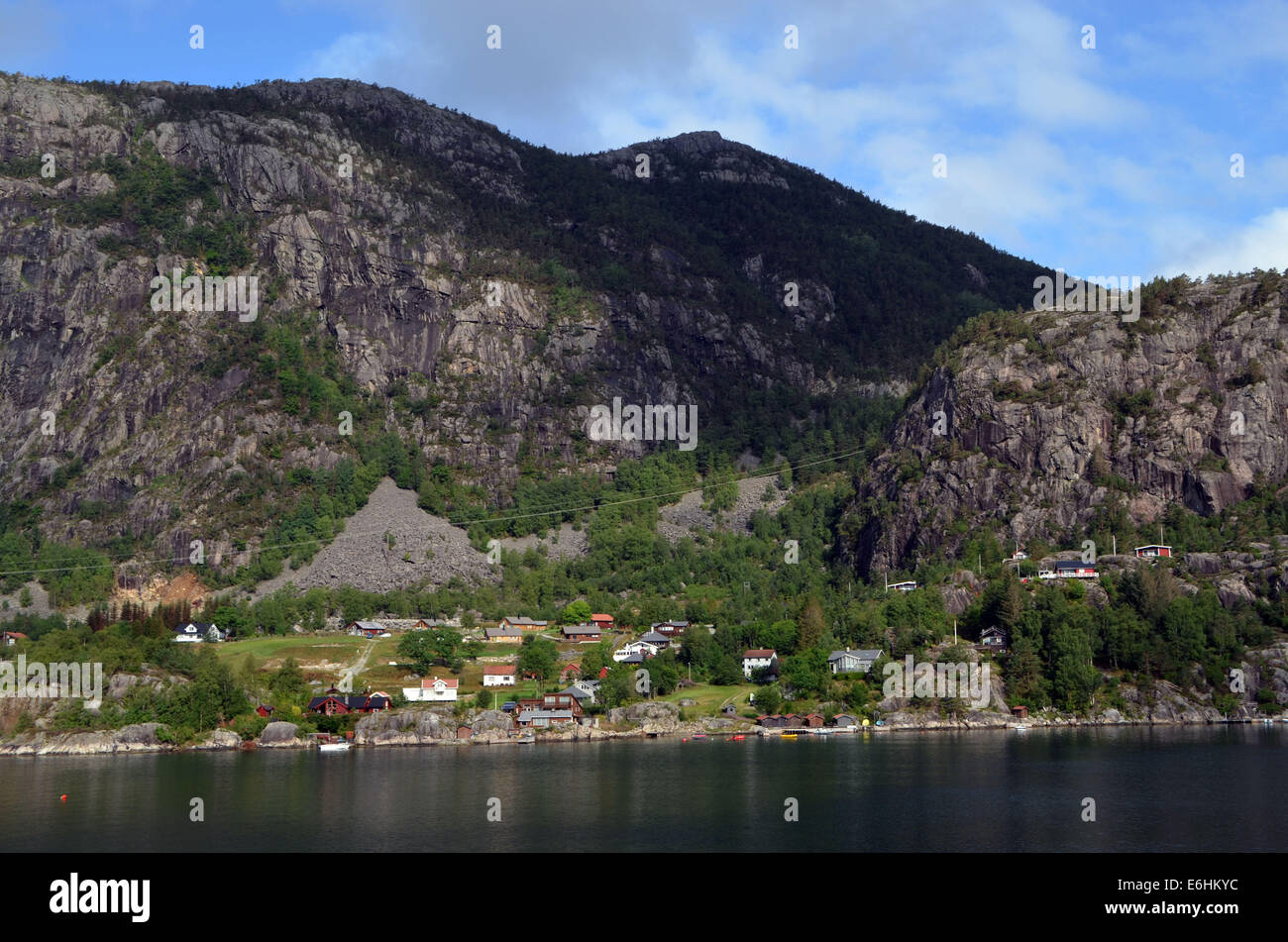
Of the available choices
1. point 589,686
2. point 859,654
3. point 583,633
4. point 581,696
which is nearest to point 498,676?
point 589,686

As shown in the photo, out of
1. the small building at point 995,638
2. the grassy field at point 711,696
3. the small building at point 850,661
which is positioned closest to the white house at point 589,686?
the grassy field at point 711,696

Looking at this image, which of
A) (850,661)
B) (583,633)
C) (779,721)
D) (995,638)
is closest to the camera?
(779,721)

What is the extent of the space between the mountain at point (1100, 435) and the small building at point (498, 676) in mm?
65412

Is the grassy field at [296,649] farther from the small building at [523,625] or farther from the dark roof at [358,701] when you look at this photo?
the small building at [523,625]

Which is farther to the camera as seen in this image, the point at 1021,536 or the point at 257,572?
the point at 257,572

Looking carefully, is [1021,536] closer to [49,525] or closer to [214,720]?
[214,720]

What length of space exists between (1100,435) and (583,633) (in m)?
78.2

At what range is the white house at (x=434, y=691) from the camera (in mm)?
125062

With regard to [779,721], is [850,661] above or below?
above

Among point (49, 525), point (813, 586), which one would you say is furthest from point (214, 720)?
point (49, 525)

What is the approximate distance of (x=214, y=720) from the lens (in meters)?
117

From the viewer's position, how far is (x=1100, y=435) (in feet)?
572

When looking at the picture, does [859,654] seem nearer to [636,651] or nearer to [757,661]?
[757,661]
